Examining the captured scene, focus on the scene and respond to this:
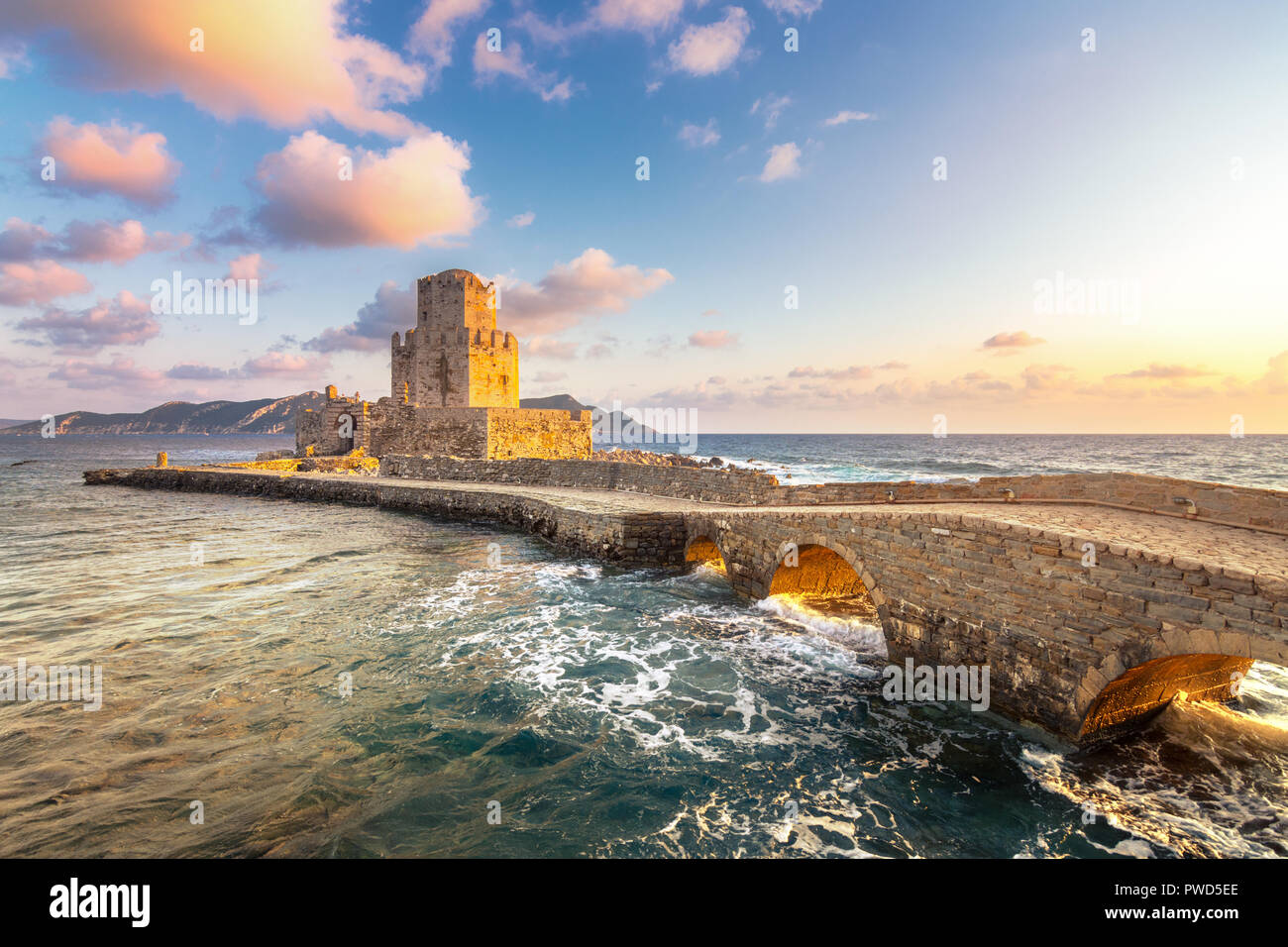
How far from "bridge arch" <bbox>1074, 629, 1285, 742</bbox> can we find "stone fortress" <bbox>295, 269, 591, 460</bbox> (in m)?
29.0

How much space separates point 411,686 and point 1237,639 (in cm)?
912

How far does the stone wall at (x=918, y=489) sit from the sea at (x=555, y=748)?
8.49ft

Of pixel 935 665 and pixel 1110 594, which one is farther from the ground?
pixel 1110 594

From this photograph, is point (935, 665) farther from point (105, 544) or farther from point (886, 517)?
point (105, 544)

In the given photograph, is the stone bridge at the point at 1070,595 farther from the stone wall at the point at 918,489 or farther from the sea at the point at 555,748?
the sea at the point at 555,748

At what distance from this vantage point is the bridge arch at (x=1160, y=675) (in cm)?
461

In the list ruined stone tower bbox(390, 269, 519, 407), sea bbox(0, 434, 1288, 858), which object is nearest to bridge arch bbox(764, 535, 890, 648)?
sea bbox(0, 434, 1288, 858)

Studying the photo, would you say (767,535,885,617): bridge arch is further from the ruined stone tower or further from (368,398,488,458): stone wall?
the ruined stone tower

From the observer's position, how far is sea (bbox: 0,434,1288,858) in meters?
4.67

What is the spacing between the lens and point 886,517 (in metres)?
8.05
